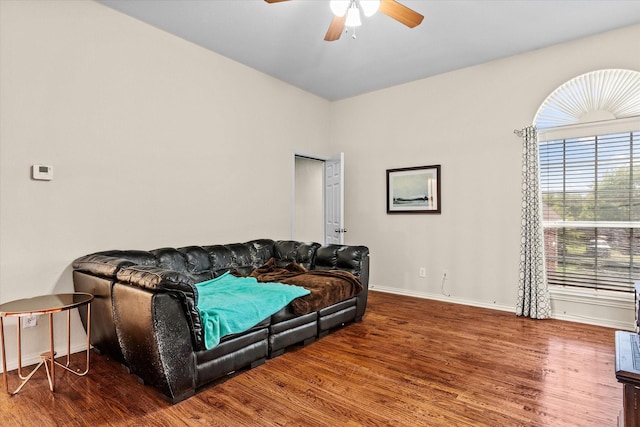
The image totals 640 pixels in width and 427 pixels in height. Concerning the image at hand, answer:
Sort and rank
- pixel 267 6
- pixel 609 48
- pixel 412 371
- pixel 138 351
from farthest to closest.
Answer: pixel 609 48, pixel 267 6, pixel 412 371, pixel 138 351

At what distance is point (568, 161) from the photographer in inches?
155

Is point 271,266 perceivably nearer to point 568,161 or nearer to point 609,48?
point 568,161

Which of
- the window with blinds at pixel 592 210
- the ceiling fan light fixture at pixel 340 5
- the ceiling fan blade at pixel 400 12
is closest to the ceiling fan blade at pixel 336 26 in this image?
the ceiling fan light fixture at pixel 340 5

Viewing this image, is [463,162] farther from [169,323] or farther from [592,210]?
[169,323]

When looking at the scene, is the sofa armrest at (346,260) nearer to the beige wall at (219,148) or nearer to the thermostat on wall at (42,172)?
the beige wall at (219,148)

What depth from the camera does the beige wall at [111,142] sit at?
109 inches

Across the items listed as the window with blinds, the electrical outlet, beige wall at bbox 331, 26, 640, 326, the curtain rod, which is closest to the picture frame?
beige wall at bbox 331, 26, 640, 326

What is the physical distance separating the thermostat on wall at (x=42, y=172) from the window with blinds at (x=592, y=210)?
480 centimetres

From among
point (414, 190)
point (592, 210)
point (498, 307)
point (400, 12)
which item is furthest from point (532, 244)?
point (400, 12)

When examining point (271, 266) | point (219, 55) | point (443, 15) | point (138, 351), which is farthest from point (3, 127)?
point (443, 15)

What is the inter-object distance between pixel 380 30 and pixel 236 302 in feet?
9.61

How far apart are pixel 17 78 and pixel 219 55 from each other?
200 cm

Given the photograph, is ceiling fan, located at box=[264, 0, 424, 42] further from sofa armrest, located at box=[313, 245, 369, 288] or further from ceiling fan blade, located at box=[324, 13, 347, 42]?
sofa armrest, located at box=[313, 245, 369, 288]

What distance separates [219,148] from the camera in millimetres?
4238
